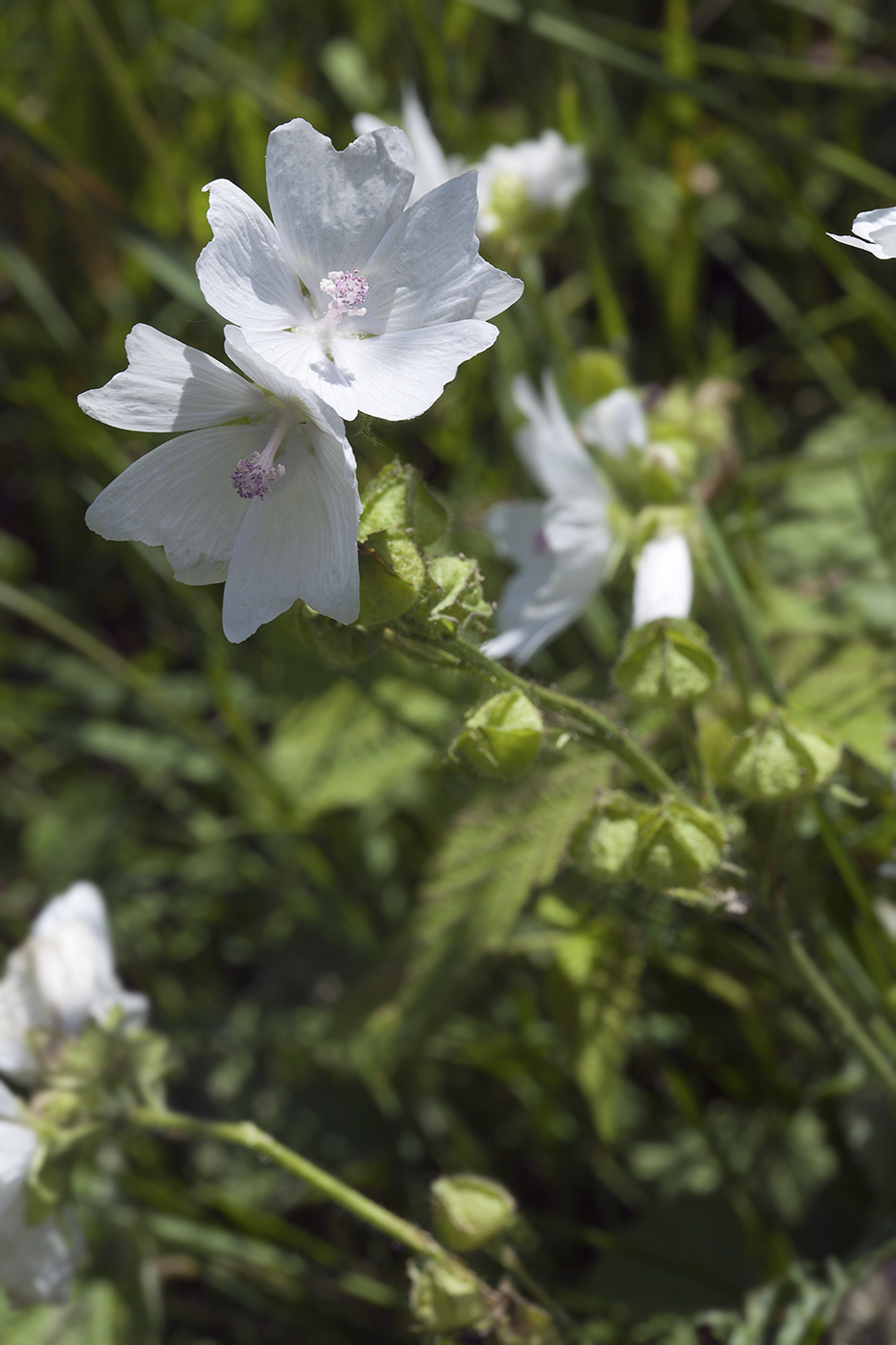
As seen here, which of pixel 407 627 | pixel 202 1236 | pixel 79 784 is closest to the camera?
pixel 407 627

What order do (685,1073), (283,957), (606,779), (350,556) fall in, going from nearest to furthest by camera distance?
1. (350,556)
2. (606,779)
3. (685,1073)
4. (283,957)

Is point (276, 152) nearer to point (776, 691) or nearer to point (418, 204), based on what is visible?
point (418, 204)

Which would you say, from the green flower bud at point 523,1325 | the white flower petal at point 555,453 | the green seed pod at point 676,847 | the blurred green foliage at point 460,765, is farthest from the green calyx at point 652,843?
the white flower petal at point 555,453

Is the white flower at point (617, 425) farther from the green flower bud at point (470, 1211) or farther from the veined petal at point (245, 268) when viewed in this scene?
the green flower bud at point (470, 1211)

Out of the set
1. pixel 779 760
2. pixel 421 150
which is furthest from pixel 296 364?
pixel 421 150

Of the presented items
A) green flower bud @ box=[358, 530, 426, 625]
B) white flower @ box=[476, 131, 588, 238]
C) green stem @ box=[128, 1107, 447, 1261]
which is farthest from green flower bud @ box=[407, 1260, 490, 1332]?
white flower @ box=[476, 131, 588, 238]

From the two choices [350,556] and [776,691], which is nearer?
[350,556]

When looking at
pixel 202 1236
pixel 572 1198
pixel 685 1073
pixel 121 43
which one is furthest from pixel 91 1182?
pixel 121 43

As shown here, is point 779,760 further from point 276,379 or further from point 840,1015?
point 276,379
